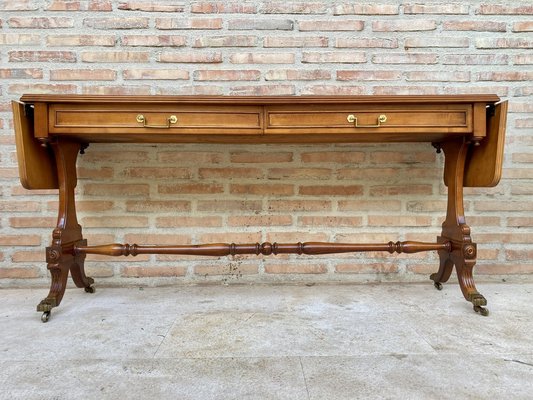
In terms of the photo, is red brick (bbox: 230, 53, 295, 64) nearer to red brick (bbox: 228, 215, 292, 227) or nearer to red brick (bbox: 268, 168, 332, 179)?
red brick (bbox: 268, 168, 332, 179)

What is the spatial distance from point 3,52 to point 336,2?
1.82m

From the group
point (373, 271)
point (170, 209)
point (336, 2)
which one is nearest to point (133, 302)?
point (170, 209)

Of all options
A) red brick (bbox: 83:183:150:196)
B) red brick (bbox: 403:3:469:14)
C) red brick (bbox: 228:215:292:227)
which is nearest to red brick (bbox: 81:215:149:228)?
red brick (bbox: 83:183:150:196)

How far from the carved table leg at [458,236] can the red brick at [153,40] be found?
153 cm

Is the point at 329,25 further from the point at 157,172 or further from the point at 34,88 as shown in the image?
the point at 34,88

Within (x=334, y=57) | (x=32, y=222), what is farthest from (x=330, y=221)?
(x=32, y=222)

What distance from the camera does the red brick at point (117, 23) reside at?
195 centimetres

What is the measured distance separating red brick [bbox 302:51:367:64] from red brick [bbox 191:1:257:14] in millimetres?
386

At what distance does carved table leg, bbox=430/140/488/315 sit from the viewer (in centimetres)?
165

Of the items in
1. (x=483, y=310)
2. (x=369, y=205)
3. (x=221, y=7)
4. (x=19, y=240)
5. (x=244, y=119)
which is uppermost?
(x=221, y=7)

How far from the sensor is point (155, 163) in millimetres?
2010

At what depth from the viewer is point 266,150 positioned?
2.03 meters

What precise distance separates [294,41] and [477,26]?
3.34 ft

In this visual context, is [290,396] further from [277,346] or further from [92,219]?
[92,219]
